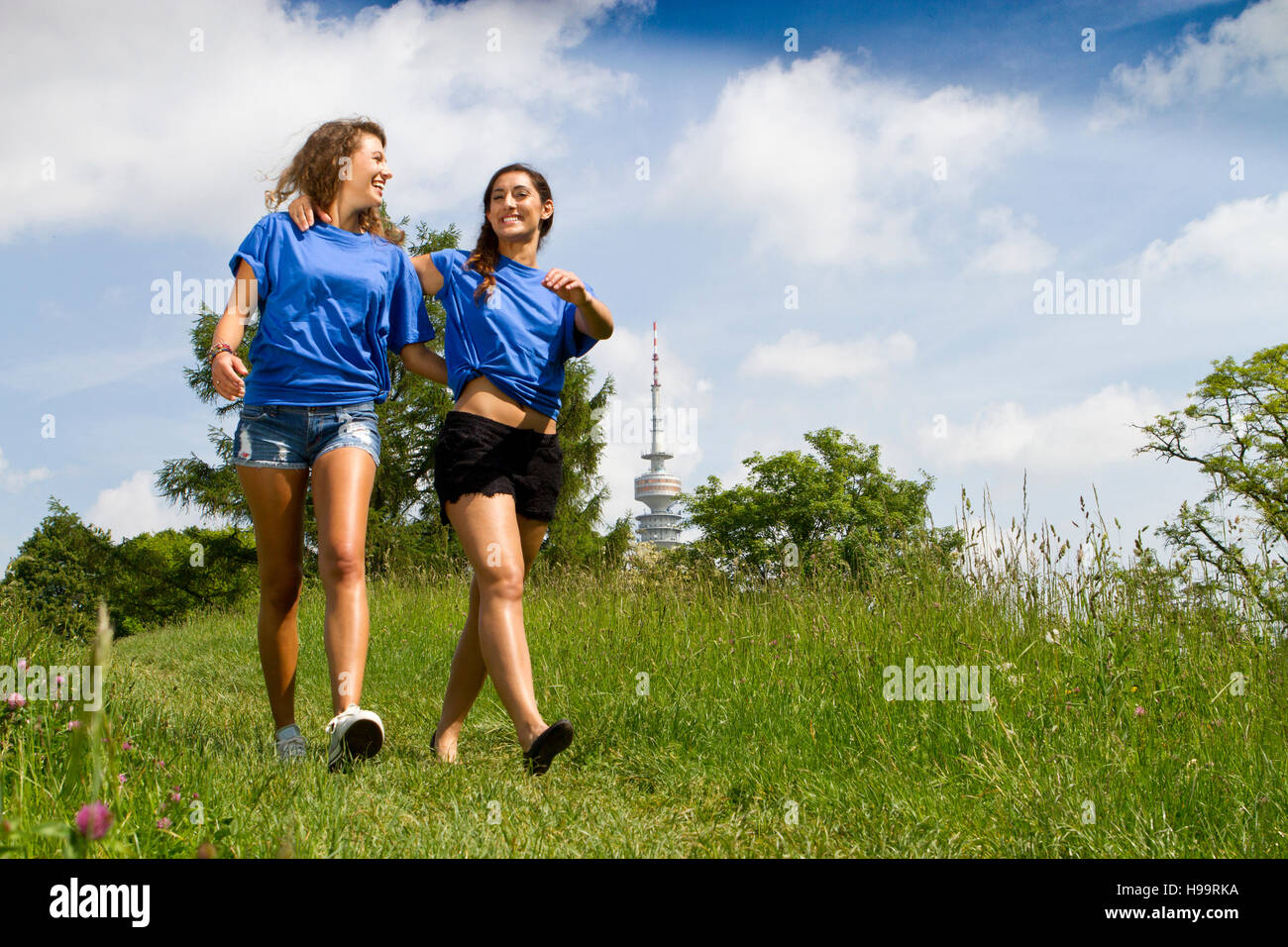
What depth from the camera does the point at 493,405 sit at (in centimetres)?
339

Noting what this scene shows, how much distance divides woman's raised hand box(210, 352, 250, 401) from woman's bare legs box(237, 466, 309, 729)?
0.33m

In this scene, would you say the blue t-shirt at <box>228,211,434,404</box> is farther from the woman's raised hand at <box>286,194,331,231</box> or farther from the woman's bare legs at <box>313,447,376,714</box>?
the woman's bare legs at <box>313,447,376,714</box>

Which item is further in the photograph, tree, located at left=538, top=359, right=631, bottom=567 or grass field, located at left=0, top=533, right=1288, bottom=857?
tree, located at left=538, top=359, right=631, bottom=567

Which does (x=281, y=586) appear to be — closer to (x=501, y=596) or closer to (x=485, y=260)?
(x=501, y=596)

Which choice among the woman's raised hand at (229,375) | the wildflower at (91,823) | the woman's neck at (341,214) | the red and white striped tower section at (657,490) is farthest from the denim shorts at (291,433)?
the red and white striped tower section at (657,490)

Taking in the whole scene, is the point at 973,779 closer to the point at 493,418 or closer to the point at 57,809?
the point at 493,418

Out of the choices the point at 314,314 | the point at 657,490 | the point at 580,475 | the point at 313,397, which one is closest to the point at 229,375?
the point at 313,397

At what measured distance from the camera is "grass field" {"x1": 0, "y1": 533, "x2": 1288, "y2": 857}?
Result: 234 centimetres

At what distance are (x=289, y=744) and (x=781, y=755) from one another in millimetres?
1772

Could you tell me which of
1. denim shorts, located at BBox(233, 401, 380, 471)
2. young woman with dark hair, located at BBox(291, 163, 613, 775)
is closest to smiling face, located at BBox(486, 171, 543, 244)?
young woman with dark hair, located at BBox(291, 163, 613, 775)

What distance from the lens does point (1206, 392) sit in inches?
1294

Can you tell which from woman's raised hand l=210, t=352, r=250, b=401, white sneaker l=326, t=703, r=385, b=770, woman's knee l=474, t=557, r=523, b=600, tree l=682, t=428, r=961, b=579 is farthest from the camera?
tree l=682, t=428, r=961, b=579
